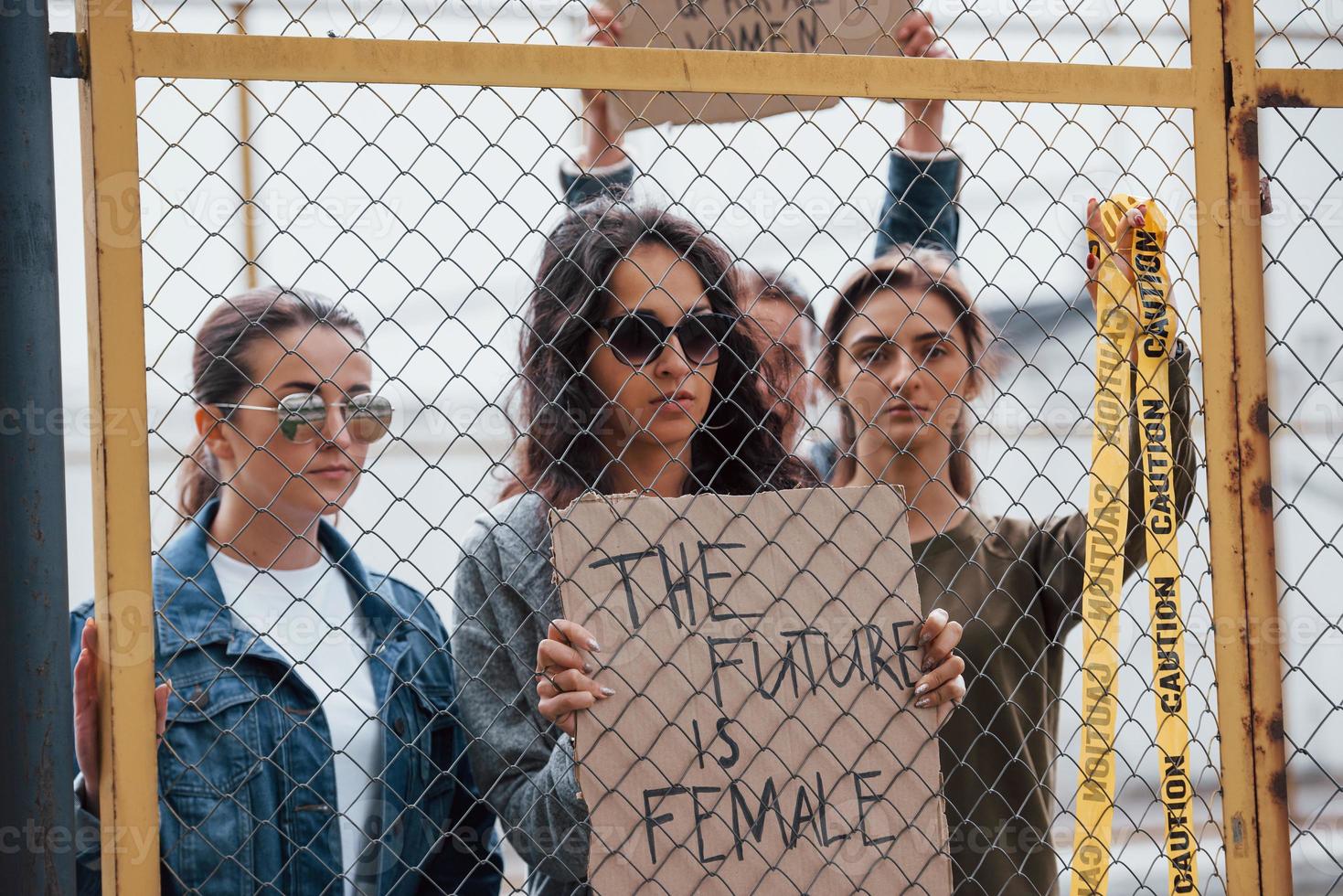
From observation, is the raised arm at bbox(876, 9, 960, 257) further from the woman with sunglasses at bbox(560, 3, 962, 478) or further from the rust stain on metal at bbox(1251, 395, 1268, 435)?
the rust stain on metal at bbox(1251, 395, 1268, 435)

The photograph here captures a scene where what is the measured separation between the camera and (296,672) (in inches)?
68.4

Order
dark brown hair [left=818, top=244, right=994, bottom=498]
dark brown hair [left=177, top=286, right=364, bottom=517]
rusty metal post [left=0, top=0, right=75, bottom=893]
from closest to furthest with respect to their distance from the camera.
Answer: rusty metal post [left=0, top=0, right=75, bottom=893]
dark brown hair [left=177, top=286, right=364, bottom=517]
dark brown hair [left=818, top=244, right=994, bottom=498]

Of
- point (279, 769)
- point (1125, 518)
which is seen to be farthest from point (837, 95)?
point (279, 769)

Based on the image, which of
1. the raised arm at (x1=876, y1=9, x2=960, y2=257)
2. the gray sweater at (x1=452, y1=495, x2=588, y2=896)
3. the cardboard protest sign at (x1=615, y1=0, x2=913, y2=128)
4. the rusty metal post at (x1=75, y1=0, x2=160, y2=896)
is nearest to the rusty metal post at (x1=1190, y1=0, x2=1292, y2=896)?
the raised arm at (x1=876, y1=9, x2=960, y2=257)

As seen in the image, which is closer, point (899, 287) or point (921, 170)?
point (921, 170)

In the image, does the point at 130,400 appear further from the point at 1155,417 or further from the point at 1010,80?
the point at 1155,417

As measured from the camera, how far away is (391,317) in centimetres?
140

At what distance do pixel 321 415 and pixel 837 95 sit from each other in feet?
2.70

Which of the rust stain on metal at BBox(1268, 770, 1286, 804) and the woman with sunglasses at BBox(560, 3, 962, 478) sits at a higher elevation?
the woman with sunglasses at BBox(560, 3, 962, 478)

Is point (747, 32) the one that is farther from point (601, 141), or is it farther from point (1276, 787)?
point (1276, 787)

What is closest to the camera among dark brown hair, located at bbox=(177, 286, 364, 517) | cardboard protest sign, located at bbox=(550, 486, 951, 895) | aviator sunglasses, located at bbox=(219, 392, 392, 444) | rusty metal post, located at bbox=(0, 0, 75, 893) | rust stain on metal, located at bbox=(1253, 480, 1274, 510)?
rusty metal post, located at bbox=(0, 0, 75, 893)

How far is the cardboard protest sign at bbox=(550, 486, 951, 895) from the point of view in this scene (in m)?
1.46

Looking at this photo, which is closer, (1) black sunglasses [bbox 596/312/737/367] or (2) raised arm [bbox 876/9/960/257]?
(1) black sunglasses [bbox 596/312/737/367]

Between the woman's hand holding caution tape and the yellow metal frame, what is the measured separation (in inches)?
2.3
